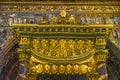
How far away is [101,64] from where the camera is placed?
306 inches

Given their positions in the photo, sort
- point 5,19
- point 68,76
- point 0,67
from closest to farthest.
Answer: point 68,76, point 0,67, point 5,19

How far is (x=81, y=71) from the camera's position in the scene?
8078mm

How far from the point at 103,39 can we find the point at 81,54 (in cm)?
75

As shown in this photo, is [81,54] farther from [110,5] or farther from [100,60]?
[110,5]

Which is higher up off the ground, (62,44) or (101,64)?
(62,44)

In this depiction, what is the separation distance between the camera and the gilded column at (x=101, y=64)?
7.52 m

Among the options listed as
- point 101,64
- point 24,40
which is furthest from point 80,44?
point 24,40

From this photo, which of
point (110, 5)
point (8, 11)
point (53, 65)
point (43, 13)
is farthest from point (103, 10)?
point (53, 65)

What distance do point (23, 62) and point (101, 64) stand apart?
210 cm

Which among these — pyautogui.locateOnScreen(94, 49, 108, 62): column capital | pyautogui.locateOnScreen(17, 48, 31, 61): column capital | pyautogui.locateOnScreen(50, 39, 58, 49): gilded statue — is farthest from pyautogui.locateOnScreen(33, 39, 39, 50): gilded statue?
pyautogui.locateOnScreen(94, 49, 108, 62): column capital

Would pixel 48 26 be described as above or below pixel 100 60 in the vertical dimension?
above

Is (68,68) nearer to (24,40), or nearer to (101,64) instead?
(101,64)

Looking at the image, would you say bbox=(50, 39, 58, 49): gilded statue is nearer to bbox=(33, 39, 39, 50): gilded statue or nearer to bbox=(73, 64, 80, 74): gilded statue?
bbox=(33, 39, 39, 50): gilded statue

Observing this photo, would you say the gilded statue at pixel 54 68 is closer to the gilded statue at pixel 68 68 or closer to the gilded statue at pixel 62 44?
the gilded statue at pixel 68 68
